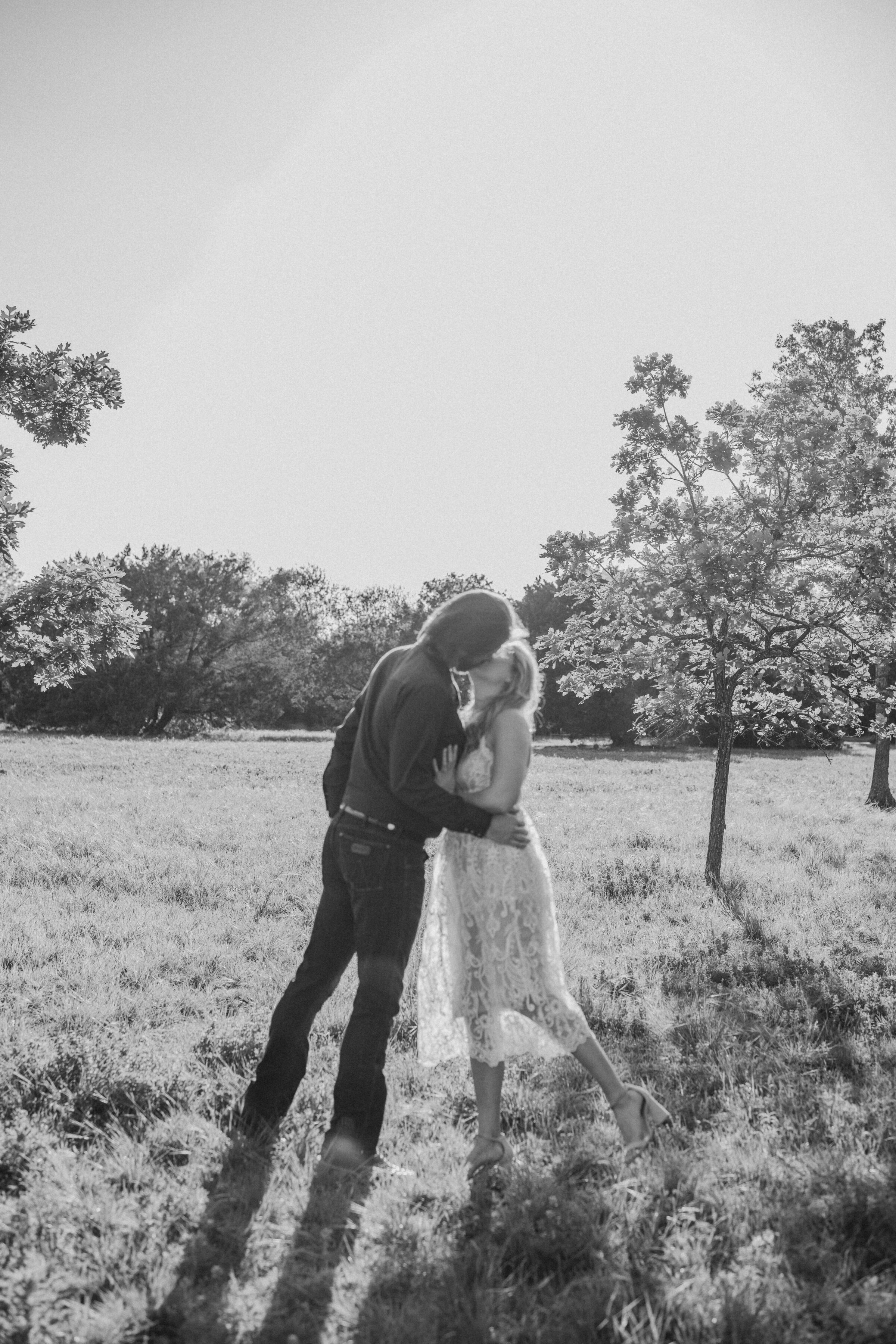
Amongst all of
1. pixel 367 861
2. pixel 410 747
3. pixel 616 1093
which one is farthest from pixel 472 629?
pixel 616 1093

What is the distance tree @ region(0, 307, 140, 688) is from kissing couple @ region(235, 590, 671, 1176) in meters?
5.85

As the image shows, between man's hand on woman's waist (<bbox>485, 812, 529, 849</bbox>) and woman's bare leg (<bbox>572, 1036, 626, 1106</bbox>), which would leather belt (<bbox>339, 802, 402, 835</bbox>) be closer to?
man's hand on woman's waist (<bbox>485, 812, 529, 849</bbox>)

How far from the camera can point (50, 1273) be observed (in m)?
2.62

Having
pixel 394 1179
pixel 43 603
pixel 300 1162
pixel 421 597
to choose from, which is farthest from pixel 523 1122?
pixel 421 597

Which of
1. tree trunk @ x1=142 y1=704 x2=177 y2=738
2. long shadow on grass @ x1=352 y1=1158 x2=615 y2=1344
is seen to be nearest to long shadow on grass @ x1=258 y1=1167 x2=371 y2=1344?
long shadow on grass @ x1=352 y1=1158 x2=615 y2=1344

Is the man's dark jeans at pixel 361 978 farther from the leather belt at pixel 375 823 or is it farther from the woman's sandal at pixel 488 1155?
the woman's sandal at pixel 488 1155

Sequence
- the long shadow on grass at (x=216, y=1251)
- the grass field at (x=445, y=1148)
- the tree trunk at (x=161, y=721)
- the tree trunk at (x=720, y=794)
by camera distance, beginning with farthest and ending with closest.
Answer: the tree trunk at (x=161, y=721)
the tree trunk at (x=720, y=794)
the grass field at (x=445, y=1148)
the long shadow on grass at (x=216, y=1251)

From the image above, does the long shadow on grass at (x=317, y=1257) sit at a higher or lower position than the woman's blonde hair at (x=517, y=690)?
lower

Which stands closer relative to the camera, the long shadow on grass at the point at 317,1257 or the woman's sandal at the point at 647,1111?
the long shadow on grass at the point at 317,1257

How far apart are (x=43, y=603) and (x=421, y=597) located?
2266 inches

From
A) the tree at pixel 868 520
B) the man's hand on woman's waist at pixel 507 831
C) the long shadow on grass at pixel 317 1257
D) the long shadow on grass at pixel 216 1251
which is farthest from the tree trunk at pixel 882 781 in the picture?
the long shadow on grass at pixel 216 1251

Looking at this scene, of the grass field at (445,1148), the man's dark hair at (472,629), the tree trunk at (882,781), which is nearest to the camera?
the grass field at (445,1148)

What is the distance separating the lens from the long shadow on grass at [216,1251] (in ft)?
7.89

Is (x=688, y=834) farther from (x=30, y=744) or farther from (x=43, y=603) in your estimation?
(x=30, y=744)
